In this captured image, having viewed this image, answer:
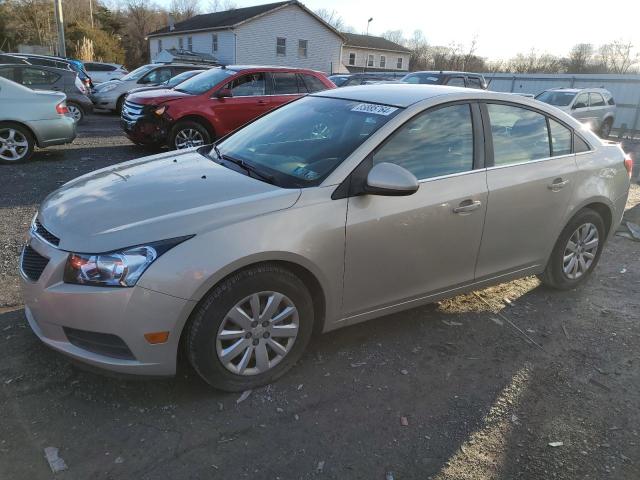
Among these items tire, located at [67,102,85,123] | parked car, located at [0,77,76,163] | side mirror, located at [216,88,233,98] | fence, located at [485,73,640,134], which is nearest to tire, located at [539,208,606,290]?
side mirror, located at [216,88,233,98]

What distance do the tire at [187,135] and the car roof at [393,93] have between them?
576 cm

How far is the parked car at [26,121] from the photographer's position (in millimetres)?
8086

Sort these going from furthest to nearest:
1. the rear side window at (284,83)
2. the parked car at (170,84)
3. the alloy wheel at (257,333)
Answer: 1. the parked car at (170,84)
2. the rear side window at (284,83)
3. the alloy wheel at (257,333)

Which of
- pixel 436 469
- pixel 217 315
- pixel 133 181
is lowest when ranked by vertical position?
pixel 436 469

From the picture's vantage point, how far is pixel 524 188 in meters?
3.74

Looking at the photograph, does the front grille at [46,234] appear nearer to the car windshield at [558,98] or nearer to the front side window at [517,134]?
the front side window at [517,134]

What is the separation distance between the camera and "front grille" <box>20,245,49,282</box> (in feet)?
8.93

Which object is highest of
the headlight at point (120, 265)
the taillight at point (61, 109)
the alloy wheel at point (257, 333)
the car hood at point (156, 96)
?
the car hood at point (156, 96)

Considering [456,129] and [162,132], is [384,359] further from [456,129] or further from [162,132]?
[162,132]

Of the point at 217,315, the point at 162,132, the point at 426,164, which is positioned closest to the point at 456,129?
the point at 426,164

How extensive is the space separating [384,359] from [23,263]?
2.30 meters

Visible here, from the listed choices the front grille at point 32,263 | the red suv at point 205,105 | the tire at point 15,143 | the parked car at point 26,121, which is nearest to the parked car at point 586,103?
the red suv at point 205,105

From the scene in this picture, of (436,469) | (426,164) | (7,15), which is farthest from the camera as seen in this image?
(7,15)

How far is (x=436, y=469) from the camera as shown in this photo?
8.18 ft
